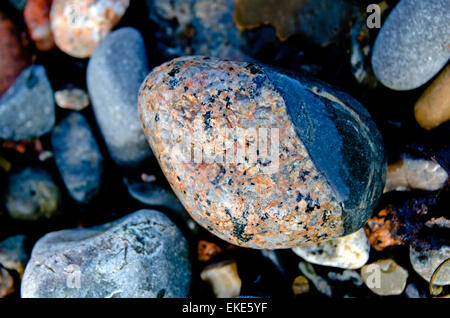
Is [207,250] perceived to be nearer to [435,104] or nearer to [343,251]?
[343,251]

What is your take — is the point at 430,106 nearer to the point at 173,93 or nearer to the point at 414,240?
the point at 414,240

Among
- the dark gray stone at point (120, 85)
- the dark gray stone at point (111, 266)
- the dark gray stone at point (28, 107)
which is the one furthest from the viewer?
the dark gray stone at point (28, 107)

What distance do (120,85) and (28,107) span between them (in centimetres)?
95

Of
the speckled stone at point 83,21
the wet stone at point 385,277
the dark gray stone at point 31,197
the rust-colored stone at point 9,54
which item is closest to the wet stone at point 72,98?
the speckled stone at point 83,21

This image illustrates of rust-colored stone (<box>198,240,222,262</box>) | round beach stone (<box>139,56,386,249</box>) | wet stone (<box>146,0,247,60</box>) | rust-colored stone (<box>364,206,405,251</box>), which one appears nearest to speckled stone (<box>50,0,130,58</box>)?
wet stone (<box>146,0,247,60</box>)

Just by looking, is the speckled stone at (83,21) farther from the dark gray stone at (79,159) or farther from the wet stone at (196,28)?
the dark gray stone at (79,159)

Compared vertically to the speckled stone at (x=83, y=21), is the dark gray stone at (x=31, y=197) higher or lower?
lower

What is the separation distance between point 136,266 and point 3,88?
228 cm

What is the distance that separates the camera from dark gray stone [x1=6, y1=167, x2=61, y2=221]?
2926 mm

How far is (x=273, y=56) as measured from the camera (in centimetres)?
270

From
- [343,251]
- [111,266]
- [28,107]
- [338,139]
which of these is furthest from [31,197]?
[343,251]

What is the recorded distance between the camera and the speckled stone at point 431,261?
8.10 feet

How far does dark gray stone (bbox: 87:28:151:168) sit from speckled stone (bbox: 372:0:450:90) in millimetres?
2092

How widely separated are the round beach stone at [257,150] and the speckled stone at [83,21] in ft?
4.07
